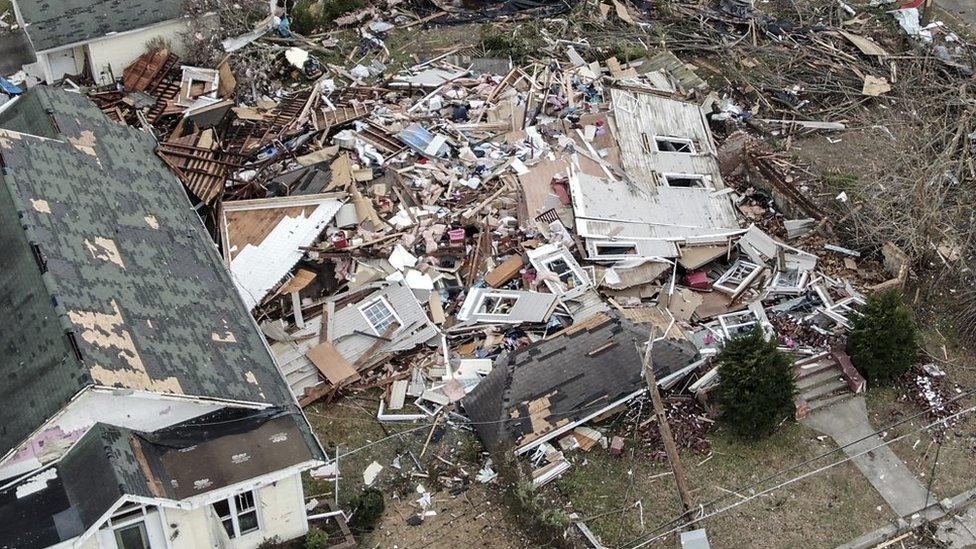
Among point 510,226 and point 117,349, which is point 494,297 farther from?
point 117,349

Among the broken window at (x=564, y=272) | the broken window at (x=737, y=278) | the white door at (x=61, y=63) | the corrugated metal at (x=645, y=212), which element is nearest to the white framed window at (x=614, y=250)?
the corrugated metal at (x=645, y=212)

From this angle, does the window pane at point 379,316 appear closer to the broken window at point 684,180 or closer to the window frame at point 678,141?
the broken window at point 684,180

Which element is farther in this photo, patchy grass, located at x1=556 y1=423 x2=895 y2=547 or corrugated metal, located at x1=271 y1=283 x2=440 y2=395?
corrugated metal, located at x1=271 y1=283 x2=440 y2=395

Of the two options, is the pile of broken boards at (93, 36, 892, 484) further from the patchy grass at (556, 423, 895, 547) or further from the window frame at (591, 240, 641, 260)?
the patchy grass at (556, 423, 895, 547)

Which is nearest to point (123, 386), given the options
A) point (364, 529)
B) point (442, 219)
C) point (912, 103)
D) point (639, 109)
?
point (364, 529)

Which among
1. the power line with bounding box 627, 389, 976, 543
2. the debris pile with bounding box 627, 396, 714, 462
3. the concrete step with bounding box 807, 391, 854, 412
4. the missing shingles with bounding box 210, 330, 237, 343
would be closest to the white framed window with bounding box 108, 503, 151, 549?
the missing shingles with bounding box 210, 330, 237, 343

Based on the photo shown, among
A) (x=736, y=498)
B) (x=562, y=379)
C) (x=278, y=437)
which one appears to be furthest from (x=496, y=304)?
(x=278, y=437)
